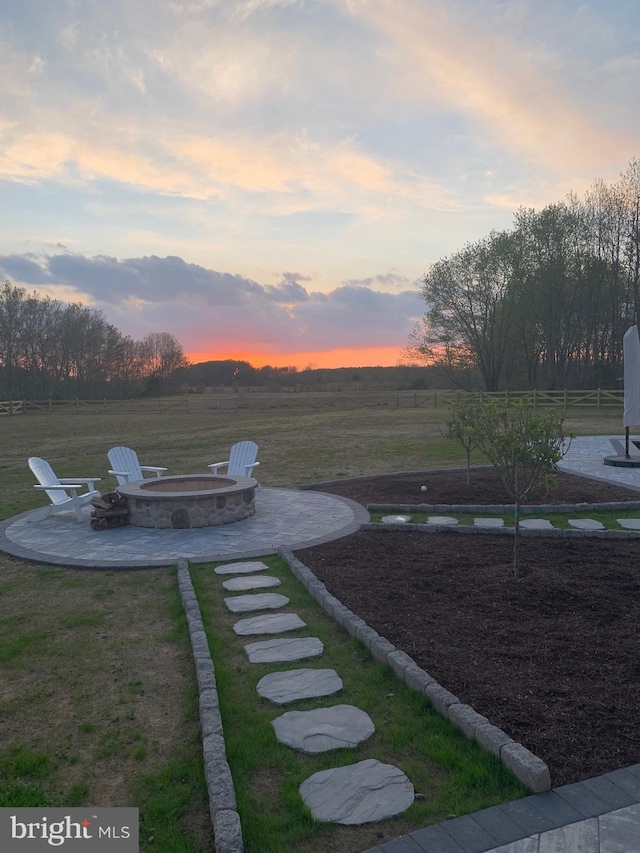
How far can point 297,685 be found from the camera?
3.48m

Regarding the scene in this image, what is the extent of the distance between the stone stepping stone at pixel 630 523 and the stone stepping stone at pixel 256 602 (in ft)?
15.1

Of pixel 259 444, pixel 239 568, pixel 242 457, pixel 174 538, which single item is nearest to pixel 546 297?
pixel 259 444

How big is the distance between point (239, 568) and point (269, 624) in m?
1.43

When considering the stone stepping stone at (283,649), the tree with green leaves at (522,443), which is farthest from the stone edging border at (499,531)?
the stone stepping stone at (283,649)

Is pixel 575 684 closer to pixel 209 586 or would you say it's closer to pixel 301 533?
pixel 209 586

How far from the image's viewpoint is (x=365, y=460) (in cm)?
1343

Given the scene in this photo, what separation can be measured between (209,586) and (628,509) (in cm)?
597

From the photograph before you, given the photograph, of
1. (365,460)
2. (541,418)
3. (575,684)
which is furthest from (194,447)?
(575,684)

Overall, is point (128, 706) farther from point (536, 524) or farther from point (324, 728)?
point (536, 524)

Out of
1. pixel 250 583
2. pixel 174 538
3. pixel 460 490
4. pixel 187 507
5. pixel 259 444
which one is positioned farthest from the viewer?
pixel 259 444

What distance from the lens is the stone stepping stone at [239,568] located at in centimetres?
572

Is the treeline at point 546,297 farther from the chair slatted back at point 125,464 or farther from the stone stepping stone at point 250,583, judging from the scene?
the stone stepping stone at point 250,583

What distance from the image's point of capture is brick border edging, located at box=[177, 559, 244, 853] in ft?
7.22

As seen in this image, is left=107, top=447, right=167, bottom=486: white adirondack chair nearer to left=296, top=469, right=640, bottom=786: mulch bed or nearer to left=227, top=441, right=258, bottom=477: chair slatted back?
left=227, top=441, right=258, bottom=477: chair slatted back
